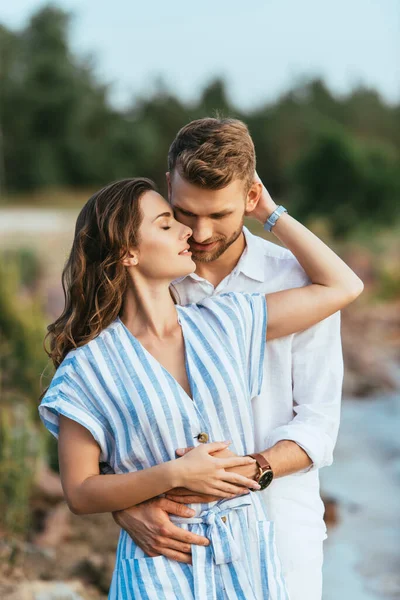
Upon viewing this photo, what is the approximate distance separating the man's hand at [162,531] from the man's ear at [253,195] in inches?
31.2

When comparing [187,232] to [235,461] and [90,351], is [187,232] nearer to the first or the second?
[90,351]

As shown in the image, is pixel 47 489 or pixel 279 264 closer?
pixel 279 264

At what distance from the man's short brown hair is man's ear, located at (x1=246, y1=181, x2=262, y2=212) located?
0.11 feet

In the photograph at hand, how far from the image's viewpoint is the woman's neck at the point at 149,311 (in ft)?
6.81

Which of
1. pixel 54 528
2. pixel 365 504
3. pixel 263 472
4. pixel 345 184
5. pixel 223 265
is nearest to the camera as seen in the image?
pixel 263 472

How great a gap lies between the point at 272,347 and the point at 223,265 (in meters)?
0.27

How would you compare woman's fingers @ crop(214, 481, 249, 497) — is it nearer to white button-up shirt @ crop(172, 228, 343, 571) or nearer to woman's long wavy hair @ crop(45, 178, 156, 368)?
white button-up shirt @ crop(172, 228, 343, 571)

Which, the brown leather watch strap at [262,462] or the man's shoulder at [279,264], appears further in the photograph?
the man's shoulder at [279,264]

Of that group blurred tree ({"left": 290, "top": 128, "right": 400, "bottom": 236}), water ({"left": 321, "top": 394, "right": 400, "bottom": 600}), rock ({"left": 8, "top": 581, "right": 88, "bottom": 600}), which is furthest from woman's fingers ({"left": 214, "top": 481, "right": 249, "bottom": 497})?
blurred tree ({"left": 290, "top": 128, "right": 400, "bottom": 236})

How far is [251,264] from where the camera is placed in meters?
2.28

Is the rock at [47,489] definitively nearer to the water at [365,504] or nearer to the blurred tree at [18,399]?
the blurred tree at [18,399]

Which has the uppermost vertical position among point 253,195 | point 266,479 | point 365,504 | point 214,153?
point 214,153

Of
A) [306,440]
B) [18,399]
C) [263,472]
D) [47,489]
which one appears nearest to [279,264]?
[306,440]

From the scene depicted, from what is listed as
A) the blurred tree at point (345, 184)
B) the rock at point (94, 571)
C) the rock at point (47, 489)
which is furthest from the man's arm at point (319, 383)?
the blurred tree at point (345, 184)
